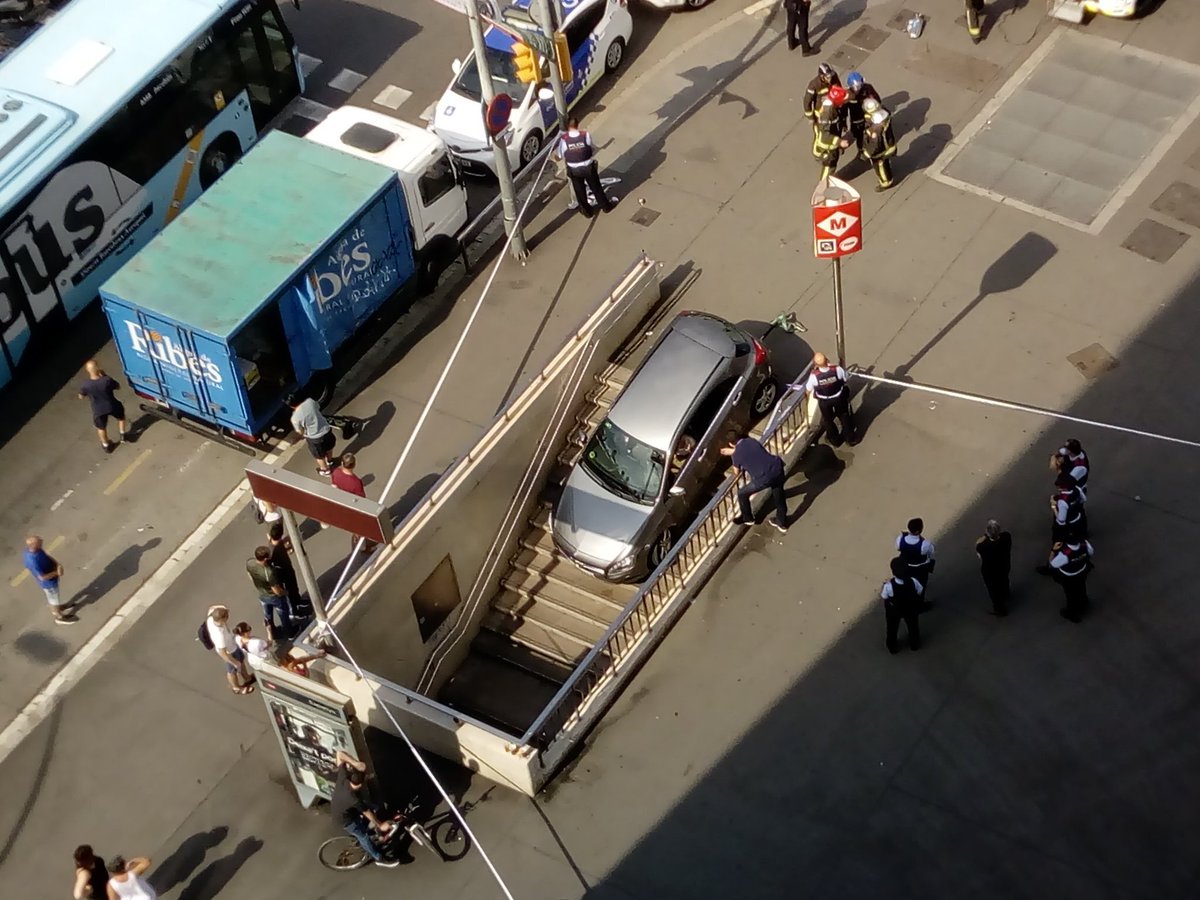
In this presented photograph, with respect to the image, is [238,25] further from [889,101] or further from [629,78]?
[889,101]

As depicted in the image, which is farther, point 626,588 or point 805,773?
point 626,588

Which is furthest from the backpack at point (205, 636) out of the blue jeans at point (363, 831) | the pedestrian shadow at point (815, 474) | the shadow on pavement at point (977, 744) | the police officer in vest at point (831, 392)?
the police officer in vest at point (831, 392)

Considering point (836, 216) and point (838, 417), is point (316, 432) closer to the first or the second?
point (838, 417)

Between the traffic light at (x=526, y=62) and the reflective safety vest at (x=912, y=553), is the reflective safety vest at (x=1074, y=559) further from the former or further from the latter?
the traffic light at (x=526, y=62)

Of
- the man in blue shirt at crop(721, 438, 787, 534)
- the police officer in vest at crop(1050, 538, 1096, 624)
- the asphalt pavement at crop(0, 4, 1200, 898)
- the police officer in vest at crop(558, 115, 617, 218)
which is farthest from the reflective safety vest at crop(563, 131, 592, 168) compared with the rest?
the police officer in vest at crop(1050, 538, 1096, 624)

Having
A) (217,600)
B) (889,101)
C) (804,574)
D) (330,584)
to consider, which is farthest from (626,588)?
(889,101)
